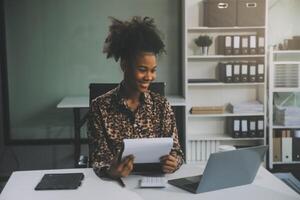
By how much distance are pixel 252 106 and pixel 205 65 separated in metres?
0.61

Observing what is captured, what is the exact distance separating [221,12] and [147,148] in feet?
8.80

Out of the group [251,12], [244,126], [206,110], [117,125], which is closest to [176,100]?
[206,110]

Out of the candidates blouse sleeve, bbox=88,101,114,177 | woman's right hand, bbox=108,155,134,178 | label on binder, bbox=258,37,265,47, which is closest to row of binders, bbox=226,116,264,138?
label on binder, bbox=258,37,265,47

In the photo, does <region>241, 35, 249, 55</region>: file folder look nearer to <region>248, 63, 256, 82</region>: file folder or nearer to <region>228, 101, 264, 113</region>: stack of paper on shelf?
<region>248, 63, 256, 82</region>: file folder

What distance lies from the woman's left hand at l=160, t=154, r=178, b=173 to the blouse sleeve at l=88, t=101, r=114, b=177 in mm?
237

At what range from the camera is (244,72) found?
14.0 ft

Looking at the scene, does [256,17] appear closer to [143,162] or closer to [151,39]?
[151,39]

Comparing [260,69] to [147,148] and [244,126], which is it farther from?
[147,148]

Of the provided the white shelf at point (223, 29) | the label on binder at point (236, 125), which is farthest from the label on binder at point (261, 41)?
the label on binder at point (236, 125)

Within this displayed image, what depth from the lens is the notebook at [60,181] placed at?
182 centimetres

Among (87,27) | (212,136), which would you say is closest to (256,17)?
(212,136)

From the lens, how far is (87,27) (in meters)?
4.47

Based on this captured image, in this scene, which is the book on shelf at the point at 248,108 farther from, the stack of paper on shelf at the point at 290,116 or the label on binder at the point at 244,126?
the stack of paper on shelf at the point at 290,116

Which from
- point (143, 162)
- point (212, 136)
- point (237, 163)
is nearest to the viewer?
point (237, 163)
